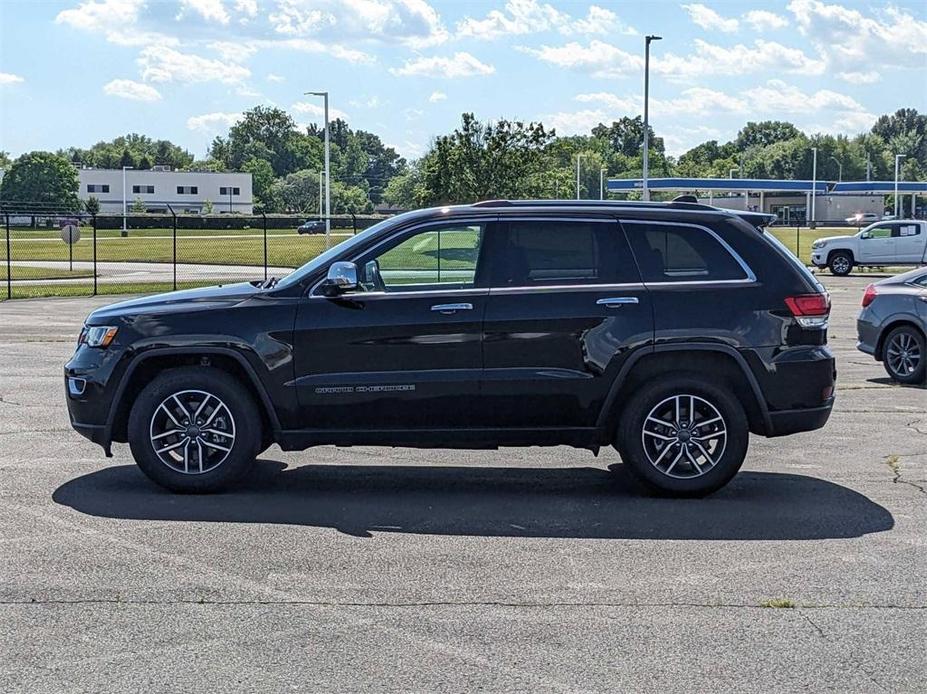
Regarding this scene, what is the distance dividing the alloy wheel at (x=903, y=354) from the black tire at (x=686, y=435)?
22.0 feet

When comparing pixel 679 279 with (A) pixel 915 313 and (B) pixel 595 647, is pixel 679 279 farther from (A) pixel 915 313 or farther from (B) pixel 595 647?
(A) pixel 915 313

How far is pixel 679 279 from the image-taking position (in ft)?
27.1

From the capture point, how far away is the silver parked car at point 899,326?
1404 centimetres

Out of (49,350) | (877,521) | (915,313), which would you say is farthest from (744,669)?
(49,350)

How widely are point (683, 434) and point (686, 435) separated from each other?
0.8 inches

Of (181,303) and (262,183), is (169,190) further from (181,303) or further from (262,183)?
(181,303)

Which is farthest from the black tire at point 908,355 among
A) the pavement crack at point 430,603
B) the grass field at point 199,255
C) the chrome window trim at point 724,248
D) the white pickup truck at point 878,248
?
the white pickup truck at point 878,248

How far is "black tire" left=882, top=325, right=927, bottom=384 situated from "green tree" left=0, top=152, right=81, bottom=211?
118307 mm

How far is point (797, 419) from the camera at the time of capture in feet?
26.9

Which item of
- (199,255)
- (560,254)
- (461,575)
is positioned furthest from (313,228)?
(461,575)

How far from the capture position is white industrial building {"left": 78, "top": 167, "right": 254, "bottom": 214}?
482 ft

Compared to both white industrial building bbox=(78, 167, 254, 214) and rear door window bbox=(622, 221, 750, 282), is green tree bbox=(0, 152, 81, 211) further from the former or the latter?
rear door window bbox=(622, 221, 750, 282)

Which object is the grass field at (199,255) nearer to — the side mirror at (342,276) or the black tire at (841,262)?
the side mirror at (342,276)

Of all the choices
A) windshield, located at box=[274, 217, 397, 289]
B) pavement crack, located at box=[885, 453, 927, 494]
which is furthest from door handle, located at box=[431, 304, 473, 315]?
pavement crack, located at box=[885, 453, 927, 494]
